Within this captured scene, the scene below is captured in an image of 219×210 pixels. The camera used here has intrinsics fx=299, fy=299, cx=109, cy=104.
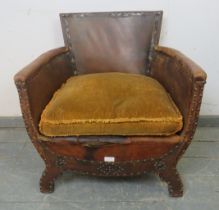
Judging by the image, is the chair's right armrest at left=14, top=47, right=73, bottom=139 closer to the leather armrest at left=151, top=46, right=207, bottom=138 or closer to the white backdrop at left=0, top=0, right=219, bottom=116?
the white backdrop at left=0, top=0, right=219, bottom=116

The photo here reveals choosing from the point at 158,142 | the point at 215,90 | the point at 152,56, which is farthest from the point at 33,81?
the point at 215,90

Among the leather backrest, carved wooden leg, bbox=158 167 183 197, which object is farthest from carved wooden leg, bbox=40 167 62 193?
the leather backrest

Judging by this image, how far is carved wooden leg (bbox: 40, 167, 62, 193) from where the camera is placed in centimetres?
126

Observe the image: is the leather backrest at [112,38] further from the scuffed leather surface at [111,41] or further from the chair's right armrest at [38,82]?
the chair's right armrest at [38,82]

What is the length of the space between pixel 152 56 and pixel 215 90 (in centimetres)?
50

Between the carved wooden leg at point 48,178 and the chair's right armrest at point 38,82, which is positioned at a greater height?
the chair's right armrest at point 38,82

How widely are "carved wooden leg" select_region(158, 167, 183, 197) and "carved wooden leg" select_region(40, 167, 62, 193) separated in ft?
1.43

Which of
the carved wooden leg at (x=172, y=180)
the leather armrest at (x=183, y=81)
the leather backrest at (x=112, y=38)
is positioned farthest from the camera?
the leather backrest at (x=112, y=38)

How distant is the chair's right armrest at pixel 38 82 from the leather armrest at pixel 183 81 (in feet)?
1.54

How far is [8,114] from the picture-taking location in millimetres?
1828

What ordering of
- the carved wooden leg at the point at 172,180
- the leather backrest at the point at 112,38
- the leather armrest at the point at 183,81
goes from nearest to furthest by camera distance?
the leather armrest at the point at 183,81, the carved wooden leg at the point at 172,180, the leather backrest at the point at 112,38

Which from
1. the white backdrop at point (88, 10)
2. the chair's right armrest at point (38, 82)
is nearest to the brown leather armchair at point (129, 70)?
the chair's right armrest at point (38, 82)

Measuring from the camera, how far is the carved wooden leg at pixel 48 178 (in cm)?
126

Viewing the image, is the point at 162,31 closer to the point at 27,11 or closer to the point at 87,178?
the point at 27,11
